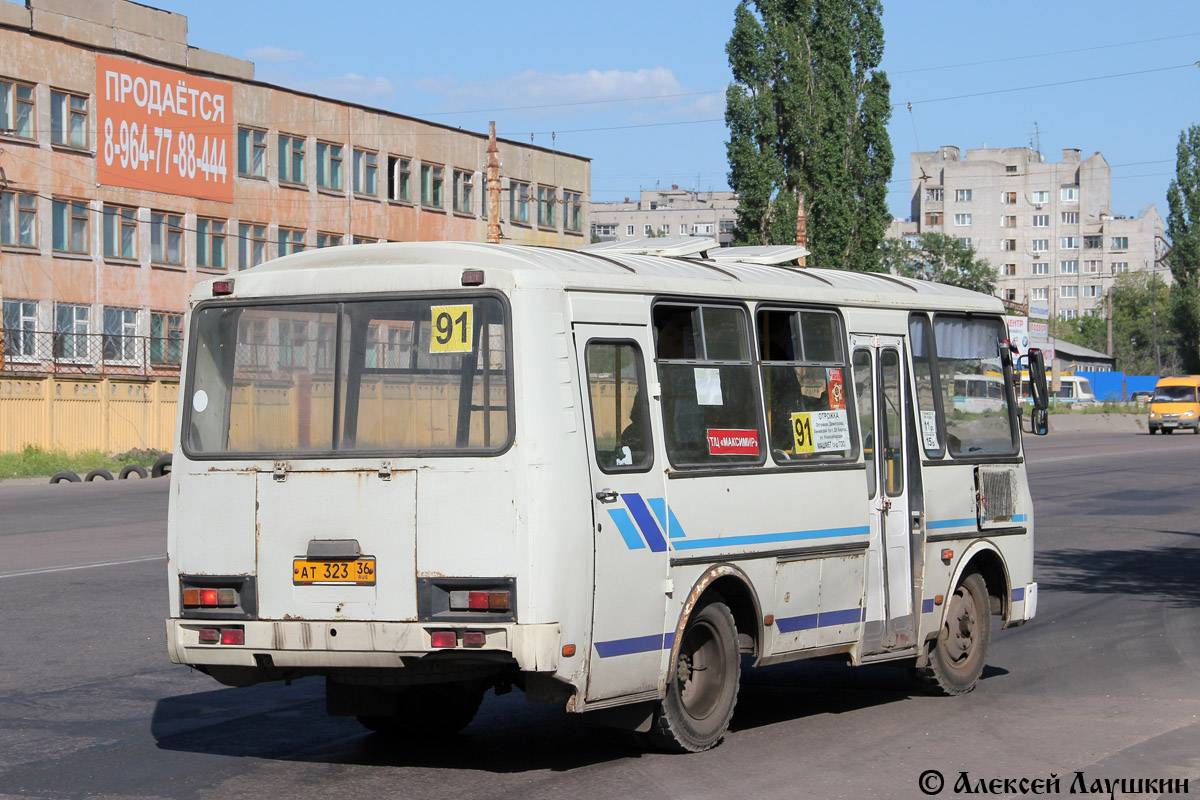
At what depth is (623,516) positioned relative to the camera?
23.7 ft

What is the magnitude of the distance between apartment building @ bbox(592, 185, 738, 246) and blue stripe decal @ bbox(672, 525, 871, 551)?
16856 centimetres

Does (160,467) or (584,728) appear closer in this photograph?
(584,728)

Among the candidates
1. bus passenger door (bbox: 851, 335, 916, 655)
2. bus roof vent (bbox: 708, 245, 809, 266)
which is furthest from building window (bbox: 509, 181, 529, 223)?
bus passenger door (bbox: 851, 335, 916, 655)

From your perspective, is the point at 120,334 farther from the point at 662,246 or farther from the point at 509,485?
the point at 509,485

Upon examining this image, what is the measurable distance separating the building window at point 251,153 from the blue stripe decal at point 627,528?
157 ft

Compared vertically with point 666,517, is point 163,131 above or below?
above

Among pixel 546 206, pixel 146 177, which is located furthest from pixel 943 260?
pixel 146 177

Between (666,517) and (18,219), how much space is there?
41.9 meters

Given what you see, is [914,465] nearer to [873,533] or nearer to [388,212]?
[873,533]

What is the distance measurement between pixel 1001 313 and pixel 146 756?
6.25 meters

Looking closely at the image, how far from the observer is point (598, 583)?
7020 mm

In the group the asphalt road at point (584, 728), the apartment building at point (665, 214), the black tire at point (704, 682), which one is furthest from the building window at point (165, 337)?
the apartment building at point (665, 214)

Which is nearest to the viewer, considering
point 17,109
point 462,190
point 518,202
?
point 17,109

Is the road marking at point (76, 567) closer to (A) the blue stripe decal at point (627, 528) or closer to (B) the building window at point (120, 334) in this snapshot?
(A) the blue stripe decal at point (627, 528)
